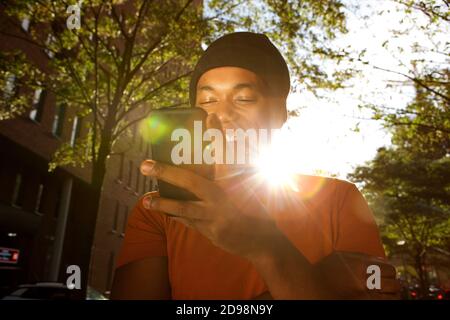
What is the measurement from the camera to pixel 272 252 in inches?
42.6

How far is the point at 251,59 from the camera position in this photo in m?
1.82

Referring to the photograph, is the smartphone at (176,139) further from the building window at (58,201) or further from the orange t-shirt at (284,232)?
the building window at (58,201)

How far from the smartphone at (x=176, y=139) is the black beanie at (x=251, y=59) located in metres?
0.59

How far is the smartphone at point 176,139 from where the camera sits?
117 centimetres

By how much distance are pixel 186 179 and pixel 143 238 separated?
2.18 feet

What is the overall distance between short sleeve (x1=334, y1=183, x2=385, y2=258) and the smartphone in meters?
→ 0.53

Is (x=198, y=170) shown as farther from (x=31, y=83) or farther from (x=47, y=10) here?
(x=31, y=83)

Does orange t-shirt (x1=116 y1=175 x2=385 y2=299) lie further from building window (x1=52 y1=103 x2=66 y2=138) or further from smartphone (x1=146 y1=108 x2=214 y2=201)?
building window (x1=52 y1=103 x2=66 y2=138)

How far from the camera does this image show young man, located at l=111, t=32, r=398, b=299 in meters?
1.08

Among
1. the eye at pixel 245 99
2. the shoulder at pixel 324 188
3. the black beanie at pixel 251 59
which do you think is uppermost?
the black beanie at pixel 251 59

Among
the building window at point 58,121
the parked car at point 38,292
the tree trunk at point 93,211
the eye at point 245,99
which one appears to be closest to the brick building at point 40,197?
the building window at point 58,121

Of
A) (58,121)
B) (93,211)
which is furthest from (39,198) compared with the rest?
(93,211)

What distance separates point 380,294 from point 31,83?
13.2m

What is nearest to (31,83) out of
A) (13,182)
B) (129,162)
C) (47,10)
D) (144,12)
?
(47,10)
